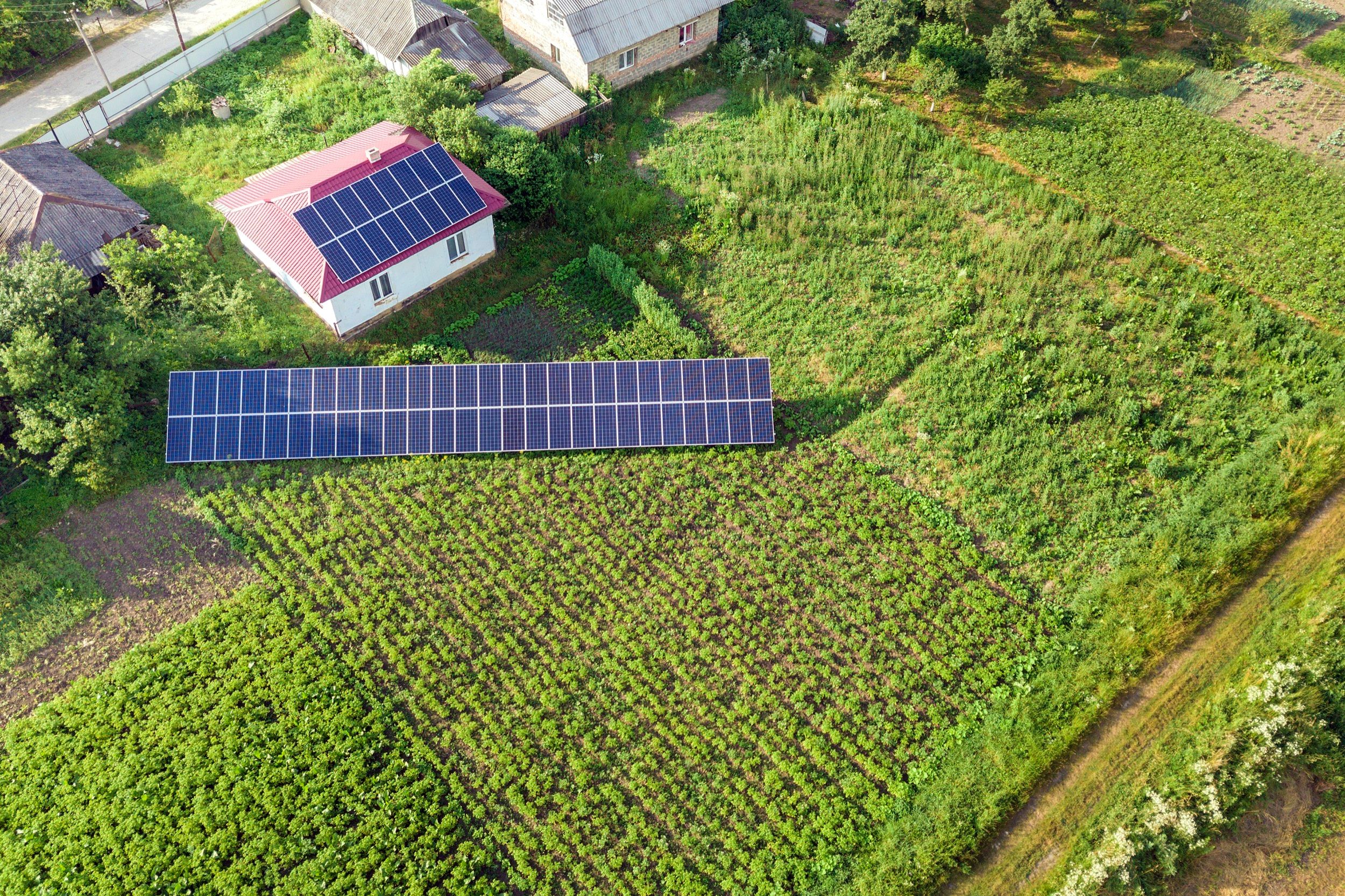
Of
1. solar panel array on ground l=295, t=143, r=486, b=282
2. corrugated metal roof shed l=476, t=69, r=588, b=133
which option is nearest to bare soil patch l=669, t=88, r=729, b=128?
corrugated metal roof shed l=476, t=69, r=588, b=133

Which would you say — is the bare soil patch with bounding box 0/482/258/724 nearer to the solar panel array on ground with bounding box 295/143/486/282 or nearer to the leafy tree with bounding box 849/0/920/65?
the solar panel array on ground with bounding box 295/143/486/282

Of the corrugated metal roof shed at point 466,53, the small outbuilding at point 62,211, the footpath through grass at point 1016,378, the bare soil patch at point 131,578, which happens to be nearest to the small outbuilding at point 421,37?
the corrugated metal roof shed at point 466,53

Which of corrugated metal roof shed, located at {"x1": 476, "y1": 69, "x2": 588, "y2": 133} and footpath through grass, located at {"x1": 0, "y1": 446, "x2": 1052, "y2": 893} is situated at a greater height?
corrugated metal roof shed, located at {"x1": 476, "y1": 69, "x2": 588, "y2": 133}

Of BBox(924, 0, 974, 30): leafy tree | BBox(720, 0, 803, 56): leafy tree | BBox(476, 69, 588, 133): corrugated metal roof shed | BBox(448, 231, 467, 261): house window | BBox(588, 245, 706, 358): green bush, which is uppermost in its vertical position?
BBox(924, 0, 974, 30): leafy tree

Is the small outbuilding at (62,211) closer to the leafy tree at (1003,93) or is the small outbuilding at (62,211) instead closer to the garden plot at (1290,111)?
the leafy tree at (1003,93)

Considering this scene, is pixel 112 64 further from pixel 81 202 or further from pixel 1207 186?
pixel 1207 186

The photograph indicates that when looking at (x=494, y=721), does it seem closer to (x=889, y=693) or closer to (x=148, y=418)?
(x=889, y=693)
